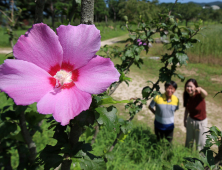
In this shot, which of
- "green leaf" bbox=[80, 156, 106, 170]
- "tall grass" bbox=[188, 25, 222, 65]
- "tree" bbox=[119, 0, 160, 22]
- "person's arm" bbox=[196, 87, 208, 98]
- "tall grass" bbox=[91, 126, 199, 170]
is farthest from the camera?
"tall grass" bbox=[188, 25, 222, 65]

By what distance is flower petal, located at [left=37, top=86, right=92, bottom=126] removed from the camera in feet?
1.57

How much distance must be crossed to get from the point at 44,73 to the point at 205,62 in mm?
11475

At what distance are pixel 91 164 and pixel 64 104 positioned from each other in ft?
1.46


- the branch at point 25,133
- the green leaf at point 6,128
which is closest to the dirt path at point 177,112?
the branch at point 25,133

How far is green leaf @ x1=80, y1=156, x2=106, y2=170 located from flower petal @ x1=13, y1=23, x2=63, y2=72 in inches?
19.4

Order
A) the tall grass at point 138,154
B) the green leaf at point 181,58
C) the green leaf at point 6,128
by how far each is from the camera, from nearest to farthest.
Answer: the green leaf at point 6,128 < the green leaf at point 181,58 < the tall grass at point 138,154

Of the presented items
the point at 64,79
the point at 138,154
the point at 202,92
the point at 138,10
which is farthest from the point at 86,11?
the point at 138,10

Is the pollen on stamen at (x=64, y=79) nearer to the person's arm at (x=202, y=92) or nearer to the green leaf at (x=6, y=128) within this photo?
the green leaf at (x=6, y=128)

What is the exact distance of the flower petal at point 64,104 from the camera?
48cm

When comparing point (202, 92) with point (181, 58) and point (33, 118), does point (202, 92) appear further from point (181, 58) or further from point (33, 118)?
point (33, 118)

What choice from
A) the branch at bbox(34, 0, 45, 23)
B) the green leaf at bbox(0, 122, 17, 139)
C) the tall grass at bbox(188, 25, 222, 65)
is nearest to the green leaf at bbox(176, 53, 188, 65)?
the branch at bbox(34, 0, 45, 23)

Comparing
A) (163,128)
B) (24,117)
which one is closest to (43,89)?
(24,117)

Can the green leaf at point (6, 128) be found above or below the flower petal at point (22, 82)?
below

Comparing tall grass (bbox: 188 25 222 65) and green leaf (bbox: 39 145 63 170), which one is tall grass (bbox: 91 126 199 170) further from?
tall grass (bbox: 188 25 222 65)
